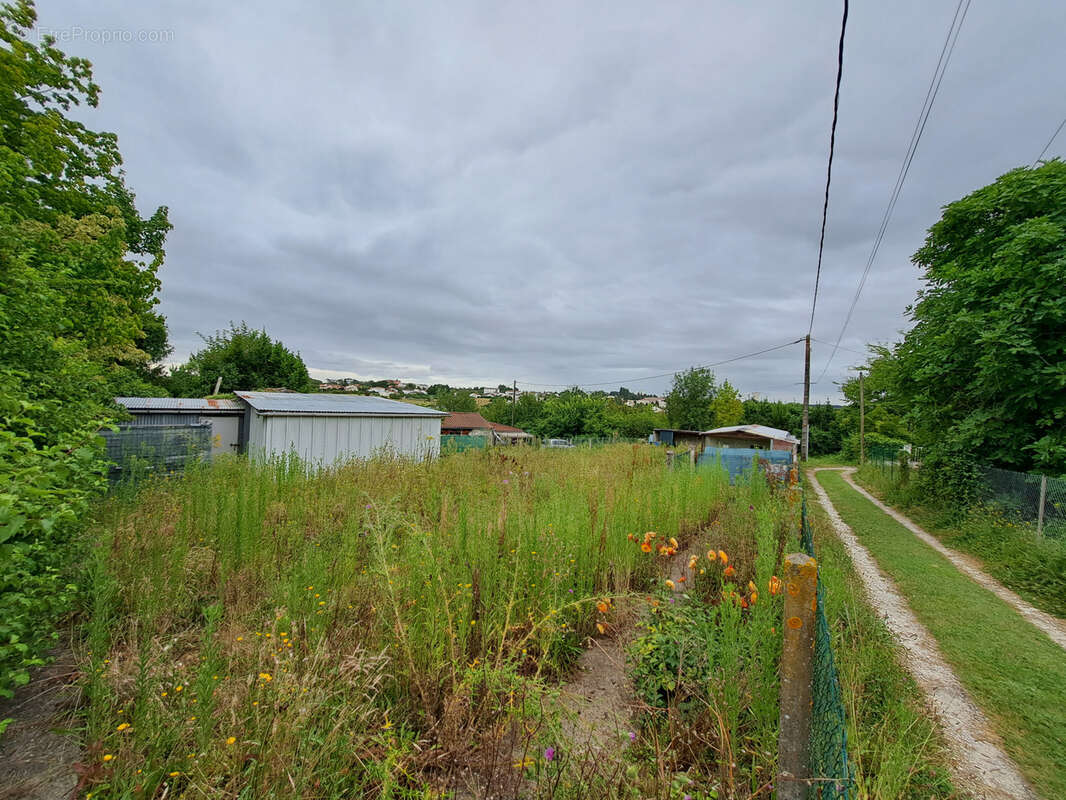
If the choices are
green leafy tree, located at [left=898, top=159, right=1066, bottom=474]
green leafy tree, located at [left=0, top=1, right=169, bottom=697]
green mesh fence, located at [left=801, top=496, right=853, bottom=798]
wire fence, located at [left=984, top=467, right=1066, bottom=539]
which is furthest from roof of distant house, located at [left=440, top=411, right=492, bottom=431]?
green mesh fence, located at [left=801, top=496, right=853, bottom=798]

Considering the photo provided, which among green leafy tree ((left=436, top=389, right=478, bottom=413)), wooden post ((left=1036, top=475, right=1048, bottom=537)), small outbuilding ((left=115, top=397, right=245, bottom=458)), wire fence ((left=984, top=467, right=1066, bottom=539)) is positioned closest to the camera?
wire fence ((left=984, top=467, right=1066, bottom=539))

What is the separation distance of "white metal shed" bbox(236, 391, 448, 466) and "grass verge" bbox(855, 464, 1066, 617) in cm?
926

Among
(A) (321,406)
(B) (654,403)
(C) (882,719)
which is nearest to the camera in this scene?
(C) (882,719)

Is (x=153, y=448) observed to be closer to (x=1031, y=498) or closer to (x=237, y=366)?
(x=1031, y=498)

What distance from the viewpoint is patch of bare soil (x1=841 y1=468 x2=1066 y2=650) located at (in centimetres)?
401

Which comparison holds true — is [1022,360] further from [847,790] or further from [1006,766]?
[847,790]

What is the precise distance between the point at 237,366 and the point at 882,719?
34090mm

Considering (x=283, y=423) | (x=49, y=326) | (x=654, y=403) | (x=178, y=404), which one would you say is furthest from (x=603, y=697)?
(x=654, y=403)

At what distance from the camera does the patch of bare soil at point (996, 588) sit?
13.1ft

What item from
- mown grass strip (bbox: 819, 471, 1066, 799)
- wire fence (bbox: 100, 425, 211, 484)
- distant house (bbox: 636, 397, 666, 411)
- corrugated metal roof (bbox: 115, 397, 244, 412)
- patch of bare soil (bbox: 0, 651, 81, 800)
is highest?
distant house (bbox: 636, 397, 666, 411)

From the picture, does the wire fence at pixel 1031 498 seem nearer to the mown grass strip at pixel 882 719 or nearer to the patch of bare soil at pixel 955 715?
the patch of bare soil at pixel 955 715

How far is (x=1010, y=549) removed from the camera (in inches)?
227

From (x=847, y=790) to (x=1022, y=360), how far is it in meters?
9.38

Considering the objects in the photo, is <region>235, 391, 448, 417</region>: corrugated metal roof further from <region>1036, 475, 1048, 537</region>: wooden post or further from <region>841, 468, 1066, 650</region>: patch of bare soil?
Answer: <region>1036, 475, 1048, 537</region>: wooden post
